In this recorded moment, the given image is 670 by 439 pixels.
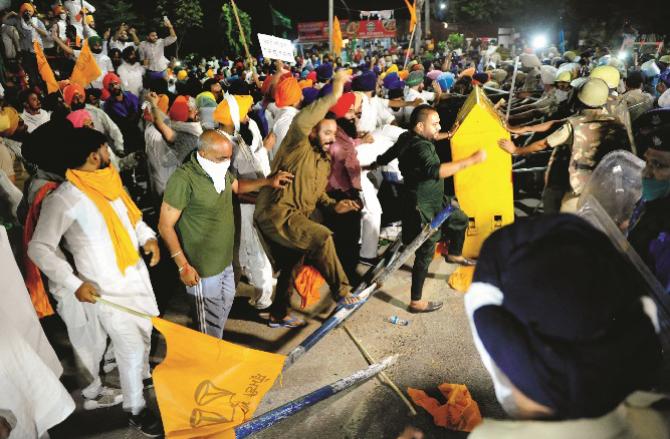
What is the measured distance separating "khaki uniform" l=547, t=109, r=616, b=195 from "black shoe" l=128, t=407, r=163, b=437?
4.42 meters

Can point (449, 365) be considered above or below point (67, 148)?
below

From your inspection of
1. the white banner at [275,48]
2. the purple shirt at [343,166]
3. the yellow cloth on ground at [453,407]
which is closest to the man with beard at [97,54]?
the white banner at [275,48]

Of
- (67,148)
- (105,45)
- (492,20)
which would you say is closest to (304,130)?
(67,148)

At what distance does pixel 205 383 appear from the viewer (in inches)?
112

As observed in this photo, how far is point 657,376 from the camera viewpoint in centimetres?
217

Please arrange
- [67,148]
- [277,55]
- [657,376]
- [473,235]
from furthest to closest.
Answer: [277,55] < [473,235] < [67,148] < [657,376]

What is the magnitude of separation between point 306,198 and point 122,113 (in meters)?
5.44

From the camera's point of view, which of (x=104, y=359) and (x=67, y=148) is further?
(x=104, y=359)

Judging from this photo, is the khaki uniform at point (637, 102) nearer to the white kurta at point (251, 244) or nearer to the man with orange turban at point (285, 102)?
the man with orange turban at point (285, 102)

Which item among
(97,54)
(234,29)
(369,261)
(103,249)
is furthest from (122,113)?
(234,29)

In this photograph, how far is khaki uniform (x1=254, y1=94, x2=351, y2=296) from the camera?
14.0 feet

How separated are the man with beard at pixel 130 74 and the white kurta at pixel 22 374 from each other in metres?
8.39

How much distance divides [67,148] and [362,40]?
35.9 meters

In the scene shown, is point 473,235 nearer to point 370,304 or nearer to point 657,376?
point 370,304
